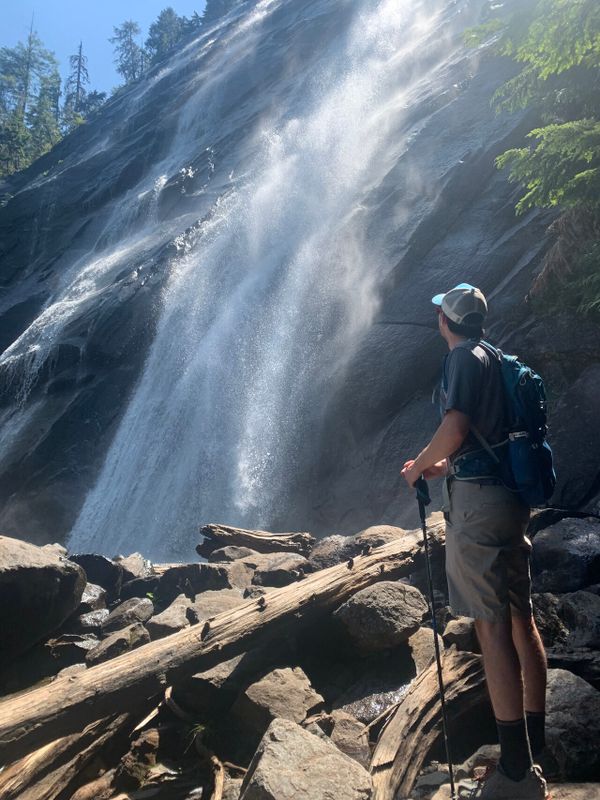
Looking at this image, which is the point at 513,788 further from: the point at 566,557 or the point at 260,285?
the point at 260,285

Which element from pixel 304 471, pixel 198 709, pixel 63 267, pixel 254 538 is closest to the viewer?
pixel 198 709

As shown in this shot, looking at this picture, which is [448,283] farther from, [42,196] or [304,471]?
[42,196]

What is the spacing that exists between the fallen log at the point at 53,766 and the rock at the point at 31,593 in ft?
9.37

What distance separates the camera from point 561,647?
454 cm

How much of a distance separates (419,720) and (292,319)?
14440mm

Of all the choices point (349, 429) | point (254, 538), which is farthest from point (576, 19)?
point (349, 429)

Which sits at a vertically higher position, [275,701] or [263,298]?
[275,701]

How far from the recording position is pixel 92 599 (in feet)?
28.8

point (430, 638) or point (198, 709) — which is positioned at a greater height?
point (198, 709)

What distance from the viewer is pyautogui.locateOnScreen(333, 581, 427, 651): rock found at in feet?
17.2

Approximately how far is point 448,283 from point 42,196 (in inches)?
1427

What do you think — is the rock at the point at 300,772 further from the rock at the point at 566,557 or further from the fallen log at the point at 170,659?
the rock at the point at 566,557

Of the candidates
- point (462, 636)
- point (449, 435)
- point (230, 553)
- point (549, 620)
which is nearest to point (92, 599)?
point (230, 553)

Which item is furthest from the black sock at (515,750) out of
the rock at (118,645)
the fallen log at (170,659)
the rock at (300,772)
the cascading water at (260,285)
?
the cascading water at (260,285)
